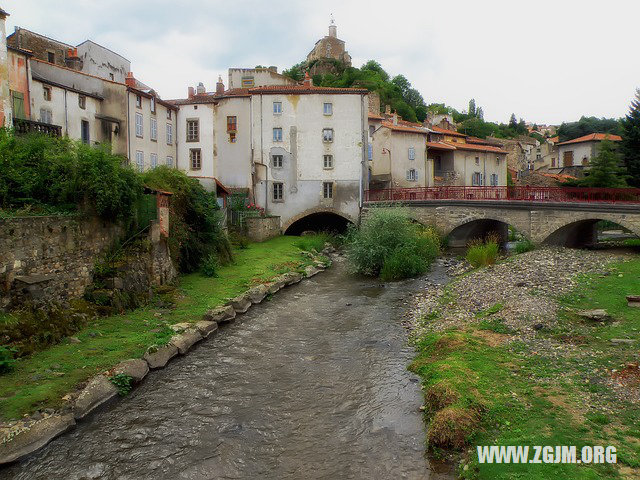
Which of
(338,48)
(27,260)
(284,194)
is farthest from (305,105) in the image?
(338,48)

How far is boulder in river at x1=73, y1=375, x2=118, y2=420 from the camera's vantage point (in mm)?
9422

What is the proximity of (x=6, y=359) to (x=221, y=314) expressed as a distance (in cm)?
681

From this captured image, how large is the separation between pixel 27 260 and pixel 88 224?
2948mm

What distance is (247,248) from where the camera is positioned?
3050 cm

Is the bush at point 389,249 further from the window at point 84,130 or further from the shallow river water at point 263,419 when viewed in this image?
the window at point 84,130

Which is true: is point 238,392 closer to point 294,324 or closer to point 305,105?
point 294,324

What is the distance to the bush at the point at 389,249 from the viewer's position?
2452 cm

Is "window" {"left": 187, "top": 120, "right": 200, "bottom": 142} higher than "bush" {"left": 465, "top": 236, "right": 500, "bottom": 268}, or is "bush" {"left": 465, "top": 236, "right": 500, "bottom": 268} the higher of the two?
"window" {"left": 187, "top": 120, "right": 200, "bottom": 142}

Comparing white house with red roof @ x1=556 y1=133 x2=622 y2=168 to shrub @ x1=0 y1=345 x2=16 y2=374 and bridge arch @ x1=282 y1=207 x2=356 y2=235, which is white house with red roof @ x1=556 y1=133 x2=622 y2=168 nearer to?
bridge arch @ x1=282 y1=207 x2=356 y2=235

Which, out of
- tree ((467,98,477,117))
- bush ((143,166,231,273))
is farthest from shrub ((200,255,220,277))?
tree ((467,98,477,117))

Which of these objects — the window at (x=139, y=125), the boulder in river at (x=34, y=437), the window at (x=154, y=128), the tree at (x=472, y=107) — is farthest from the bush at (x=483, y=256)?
the tree at (x=472, y=107)

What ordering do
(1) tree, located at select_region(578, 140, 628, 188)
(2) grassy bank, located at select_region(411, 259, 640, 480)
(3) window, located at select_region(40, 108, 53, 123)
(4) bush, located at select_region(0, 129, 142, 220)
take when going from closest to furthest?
(2) grassy bank, located at select_region(411, 259, 640, 480), (4) bush, located at select_region(0, 129, 142, 220), (3) window, located at select_region(40, 108, 53, 123), (1) tree, located at select_region(578, 140, 628, 188)

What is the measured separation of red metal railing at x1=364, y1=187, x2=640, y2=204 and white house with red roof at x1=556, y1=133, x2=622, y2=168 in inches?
1345

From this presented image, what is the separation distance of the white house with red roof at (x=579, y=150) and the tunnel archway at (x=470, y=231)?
31.1 meters
